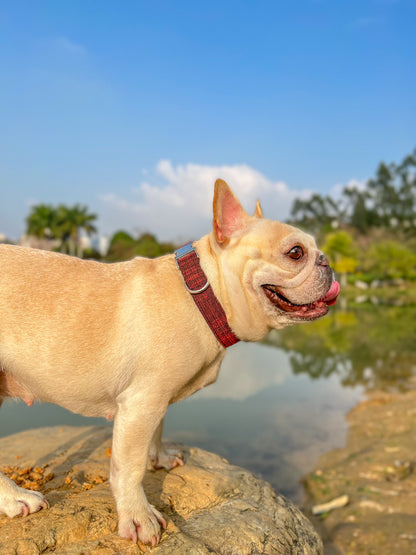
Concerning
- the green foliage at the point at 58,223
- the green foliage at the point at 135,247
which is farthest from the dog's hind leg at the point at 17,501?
the green foliage at the point at 58,223

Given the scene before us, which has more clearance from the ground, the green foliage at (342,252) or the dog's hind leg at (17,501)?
the green foliage at (342,252)

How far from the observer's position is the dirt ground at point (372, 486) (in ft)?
22.7

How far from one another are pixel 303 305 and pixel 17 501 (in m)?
2.78

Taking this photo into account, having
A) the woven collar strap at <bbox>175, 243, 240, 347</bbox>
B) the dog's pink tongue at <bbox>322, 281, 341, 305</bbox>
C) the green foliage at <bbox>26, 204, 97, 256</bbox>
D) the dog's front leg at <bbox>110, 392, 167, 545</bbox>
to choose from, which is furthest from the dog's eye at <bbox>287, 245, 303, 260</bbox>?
the green foliage at <bbox>26, 204, 97, 256</bbox>

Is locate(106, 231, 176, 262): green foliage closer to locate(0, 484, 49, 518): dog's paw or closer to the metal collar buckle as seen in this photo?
the metal collar buckle

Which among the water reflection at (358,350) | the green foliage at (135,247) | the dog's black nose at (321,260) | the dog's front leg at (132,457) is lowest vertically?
the water reflection at (358,350)

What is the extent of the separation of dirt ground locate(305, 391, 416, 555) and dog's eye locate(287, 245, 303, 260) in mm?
5425

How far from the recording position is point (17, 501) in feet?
11.4

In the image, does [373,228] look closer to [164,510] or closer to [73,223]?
[73,223]

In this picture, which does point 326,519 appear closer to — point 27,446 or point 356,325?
point 27,446

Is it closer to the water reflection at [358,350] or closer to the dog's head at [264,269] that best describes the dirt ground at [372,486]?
the water reflection at [358,350]

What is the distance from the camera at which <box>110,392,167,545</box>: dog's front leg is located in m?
3.31

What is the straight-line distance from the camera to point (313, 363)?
20.0 m

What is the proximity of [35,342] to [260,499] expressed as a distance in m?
2.64
